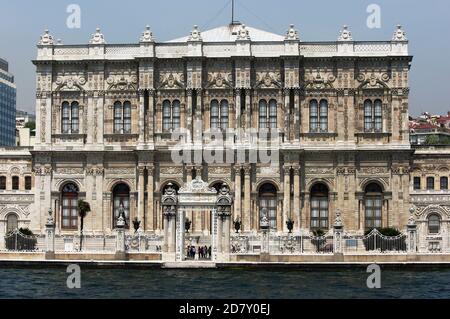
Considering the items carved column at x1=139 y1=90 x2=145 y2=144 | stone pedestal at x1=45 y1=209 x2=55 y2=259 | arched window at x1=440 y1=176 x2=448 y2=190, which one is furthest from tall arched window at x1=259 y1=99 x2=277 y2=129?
stone pedestal at x1=45 y1=209 x2=55 y2=259

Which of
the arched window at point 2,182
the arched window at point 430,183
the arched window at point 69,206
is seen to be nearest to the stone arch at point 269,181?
the arched window at point 430,183

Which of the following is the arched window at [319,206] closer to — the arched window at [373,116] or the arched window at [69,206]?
the arched window at [373,116]

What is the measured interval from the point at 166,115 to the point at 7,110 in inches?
2703

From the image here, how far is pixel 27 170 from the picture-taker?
6169 cm

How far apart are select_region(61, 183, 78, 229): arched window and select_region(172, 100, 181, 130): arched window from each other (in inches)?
272

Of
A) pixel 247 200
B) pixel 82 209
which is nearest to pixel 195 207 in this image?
pixel 247 200

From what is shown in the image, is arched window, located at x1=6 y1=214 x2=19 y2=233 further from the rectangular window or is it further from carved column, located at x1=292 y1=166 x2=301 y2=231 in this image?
the rectangular window

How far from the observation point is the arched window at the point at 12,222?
61156mm

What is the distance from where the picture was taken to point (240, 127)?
58.7 metres

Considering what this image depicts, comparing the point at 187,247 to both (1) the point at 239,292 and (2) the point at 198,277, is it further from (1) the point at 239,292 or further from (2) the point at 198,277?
(1) the point at 239,292

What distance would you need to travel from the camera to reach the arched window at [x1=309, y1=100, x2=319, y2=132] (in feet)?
194

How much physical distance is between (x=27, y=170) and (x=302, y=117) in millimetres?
16869

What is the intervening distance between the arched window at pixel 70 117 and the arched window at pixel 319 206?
47.3 ft
